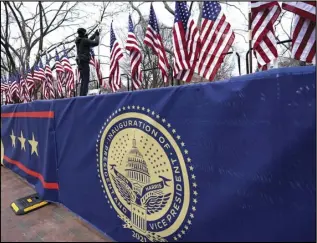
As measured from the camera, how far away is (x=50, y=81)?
37.7 feet

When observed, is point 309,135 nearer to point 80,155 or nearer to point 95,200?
point 95,200

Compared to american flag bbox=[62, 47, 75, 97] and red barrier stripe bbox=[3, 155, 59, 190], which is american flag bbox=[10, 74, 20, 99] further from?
red barrier stripe bbox=[3, 155, 59, 190]

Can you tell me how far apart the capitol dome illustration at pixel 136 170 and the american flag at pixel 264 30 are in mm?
2401

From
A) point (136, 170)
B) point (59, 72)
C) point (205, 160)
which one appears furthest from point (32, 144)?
point (59, 72)

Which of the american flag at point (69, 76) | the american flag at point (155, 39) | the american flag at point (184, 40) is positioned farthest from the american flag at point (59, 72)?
the american flag at point (184, 40)

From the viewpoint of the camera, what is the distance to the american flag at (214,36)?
4598mm

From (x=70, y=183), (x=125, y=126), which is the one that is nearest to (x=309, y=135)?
(x=125, y=126)

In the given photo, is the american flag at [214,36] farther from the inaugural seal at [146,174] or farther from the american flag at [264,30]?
the inaugural seal at [146,174]

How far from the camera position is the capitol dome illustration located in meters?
2.57

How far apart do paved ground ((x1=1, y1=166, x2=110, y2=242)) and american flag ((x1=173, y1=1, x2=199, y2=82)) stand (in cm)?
330

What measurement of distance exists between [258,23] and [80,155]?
10.2 ft

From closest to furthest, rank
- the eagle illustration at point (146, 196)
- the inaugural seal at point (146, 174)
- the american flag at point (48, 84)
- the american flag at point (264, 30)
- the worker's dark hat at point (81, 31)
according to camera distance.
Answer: the inaugural seal at point (146, 174) → the eagle illustration at point (146, 196) → the american flag at point (264, 30) → the worker's dark hat at point (81, 31) → the american flag at point (48, 84)

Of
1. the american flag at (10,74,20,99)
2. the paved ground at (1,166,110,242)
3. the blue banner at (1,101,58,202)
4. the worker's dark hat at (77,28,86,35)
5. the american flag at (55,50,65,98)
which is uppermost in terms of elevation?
the worker's dark hat at (77,28,86,35)

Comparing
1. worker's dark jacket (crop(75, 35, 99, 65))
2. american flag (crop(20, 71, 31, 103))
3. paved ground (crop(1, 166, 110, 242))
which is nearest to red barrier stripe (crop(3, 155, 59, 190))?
paved ground (crop(1, 166, 110, 242))
